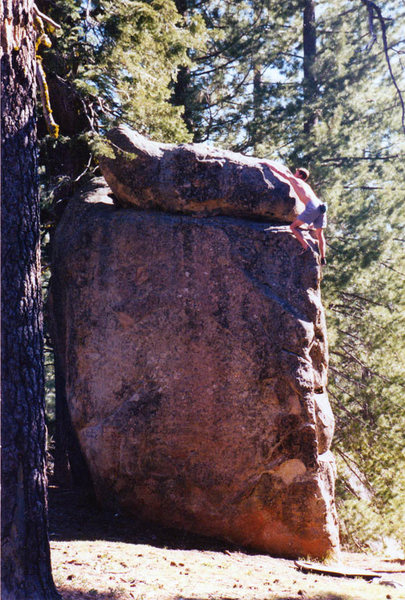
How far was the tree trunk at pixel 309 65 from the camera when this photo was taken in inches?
485

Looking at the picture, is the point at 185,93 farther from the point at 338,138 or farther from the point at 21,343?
the point at 21,343

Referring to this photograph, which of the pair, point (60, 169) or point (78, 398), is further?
point (60, 169)

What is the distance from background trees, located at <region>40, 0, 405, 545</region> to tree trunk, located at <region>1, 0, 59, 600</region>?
4.19 m

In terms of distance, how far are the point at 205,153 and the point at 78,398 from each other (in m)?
3.56

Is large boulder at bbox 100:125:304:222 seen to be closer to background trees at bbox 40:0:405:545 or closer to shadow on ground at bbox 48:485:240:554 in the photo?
background trees at bbox 40:0:405:545

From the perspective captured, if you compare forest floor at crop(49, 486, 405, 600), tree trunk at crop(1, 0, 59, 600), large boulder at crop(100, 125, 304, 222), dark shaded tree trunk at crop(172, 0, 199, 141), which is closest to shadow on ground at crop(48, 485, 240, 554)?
forest floor at crop(49, 486, 405, 600)

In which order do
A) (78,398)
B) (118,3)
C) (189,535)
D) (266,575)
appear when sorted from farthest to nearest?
(118,3), (78,398), (189,535), (266,575)

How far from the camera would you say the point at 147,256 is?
7.91 meters

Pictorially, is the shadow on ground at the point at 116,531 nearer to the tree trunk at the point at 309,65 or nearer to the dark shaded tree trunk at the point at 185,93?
the dark shaded tree trunk at the point at 185,93

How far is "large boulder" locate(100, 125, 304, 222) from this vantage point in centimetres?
814

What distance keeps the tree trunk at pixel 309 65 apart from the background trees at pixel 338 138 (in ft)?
0.09

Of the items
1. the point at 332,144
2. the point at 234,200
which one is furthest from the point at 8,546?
the point at 332,144

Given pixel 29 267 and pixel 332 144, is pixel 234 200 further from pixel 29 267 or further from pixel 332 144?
pixel 332 144

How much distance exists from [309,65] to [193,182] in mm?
6010
